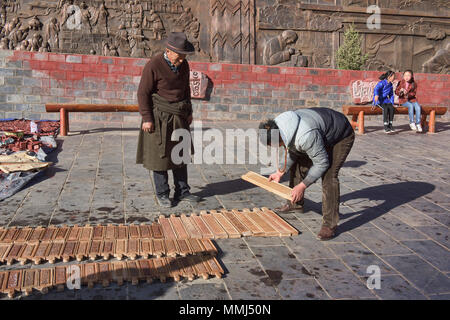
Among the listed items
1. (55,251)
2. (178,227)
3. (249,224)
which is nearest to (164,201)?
(178,227)

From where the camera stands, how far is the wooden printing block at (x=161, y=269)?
3532 mm

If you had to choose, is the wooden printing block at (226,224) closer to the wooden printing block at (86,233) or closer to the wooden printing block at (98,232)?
the wooden printing block at (98,232)

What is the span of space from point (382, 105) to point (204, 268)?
28.7 ft

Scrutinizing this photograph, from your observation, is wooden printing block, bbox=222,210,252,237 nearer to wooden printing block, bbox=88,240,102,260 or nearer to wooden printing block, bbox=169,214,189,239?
wooden printing block, bbox=169,214,189,239

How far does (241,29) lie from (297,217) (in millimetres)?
11438

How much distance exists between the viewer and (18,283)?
3.35 m

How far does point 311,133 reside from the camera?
12.9ft

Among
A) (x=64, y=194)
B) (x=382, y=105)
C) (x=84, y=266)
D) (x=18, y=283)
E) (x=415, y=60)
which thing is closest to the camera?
(x=18, y=283)

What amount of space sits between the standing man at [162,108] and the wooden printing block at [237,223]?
0.73 meters

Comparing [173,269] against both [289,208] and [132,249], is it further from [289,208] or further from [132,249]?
[289,208]

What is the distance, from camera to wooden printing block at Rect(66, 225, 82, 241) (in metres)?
4.22

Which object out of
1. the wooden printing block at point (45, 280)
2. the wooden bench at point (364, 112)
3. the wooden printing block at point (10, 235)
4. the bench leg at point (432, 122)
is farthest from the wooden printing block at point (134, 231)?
the bench leg at point (432, 122)
